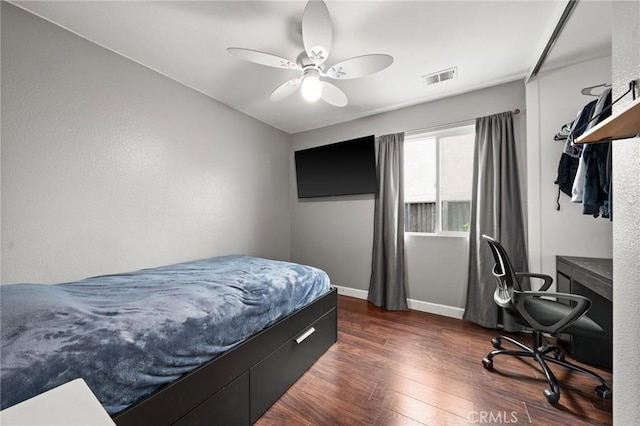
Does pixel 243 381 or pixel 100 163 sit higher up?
pixel 100 163

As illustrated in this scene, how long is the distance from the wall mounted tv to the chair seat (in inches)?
77.3

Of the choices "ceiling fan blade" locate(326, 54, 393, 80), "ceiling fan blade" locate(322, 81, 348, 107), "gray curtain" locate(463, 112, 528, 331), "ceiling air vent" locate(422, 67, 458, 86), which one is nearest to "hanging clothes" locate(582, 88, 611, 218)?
"gray curtain" locate(463, 112, 528, 331)

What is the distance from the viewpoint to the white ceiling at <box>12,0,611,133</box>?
A: 5.31 feet

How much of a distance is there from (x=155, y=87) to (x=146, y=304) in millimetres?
2150

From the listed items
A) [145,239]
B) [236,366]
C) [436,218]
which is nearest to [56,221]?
[145,239]

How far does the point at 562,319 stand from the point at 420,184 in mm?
1903

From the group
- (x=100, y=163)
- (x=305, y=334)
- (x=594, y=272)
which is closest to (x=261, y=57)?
(x=100, y=163)

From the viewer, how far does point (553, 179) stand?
217cm

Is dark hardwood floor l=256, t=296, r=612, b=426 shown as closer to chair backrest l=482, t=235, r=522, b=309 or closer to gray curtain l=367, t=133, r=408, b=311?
chair backrest l=482, t=235, r=522, b=309

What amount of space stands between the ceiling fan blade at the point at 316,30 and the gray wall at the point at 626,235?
4.35 feet

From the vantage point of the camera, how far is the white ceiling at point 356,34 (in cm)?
162

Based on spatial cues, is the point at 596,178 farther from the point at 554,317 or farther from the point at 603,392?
the point at 603,392

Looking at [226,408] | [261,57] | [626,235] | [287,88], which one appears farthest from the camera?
[287,88]

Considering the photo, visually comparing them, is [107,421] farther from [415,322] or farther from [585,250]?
[585,250]
